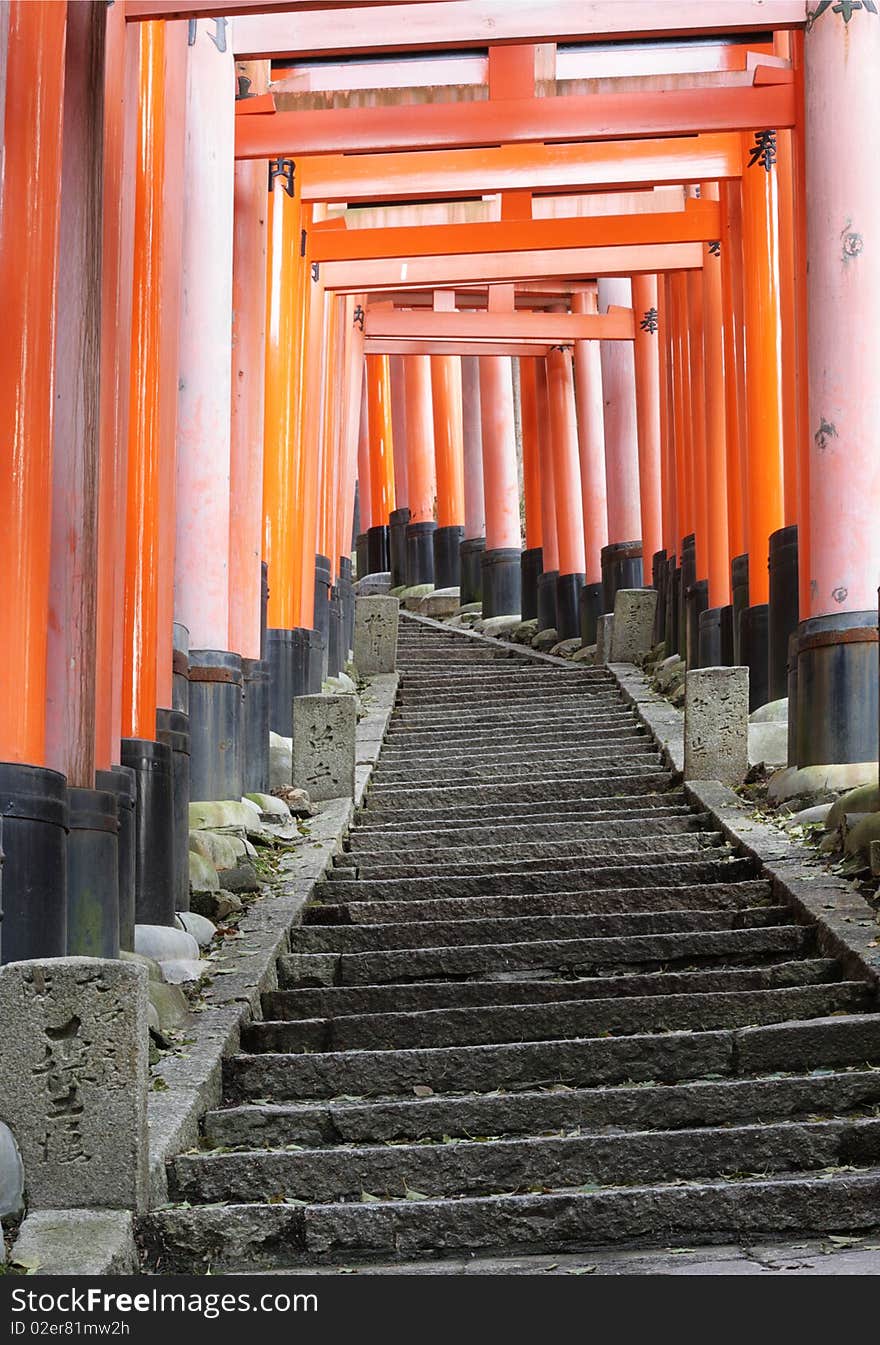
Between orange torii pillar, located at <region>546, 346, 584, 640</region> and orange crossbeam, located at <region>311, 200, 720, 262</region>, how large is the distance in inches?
292

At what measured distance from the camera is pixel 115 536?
7938mm

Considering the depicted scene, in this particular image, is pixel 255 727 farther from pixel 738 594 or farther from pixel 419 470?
pixel 419 470

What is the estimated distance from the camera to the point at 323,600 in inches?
738

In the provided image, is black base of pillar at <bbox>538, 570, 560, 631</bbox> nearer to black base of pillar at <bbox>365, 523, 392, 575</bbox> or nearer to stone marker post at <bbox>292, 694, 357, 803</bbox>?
black base of pillar at <bbox>365, 523, 392, 575</bbox>

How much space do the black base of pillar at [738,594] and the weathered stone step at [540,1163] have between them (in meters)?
9.68

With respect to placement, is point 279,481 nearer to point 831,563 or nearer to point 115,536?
point 831,563

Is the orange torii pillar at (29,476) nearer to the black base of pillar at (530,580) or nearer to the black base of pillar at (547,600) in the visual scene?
the black base of pillar at (547,600)

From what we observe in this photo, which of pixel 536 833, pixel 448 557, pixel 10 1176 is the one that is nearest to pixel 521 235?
pixel 536 833

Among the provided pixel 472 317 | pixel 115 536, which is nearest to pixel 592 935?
pixel 115 536

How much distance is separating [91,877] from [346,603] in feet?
49.1

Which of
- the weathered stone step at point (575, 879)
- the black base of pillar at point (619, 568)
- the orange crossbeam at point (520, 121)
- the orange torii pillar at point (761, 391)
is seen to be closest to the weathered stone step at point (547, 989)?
the weathered stone step at point (575, 879)

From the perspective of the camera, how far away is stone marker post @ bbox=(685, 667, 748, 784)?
11.7 meters

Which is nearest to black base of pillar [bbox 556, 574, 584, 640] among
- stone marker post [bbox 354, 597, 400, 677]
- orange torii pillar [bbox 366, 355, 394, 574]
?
stone marker post [bbox 354, 597, 400, 677]

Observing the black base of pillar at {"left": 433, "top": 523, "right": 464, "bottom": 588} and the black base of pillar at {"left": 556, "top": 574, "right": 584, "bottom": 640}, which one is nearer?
the black base of pillar at {"left": 556, "top": 574, "right": 584, "bottom": 640}
